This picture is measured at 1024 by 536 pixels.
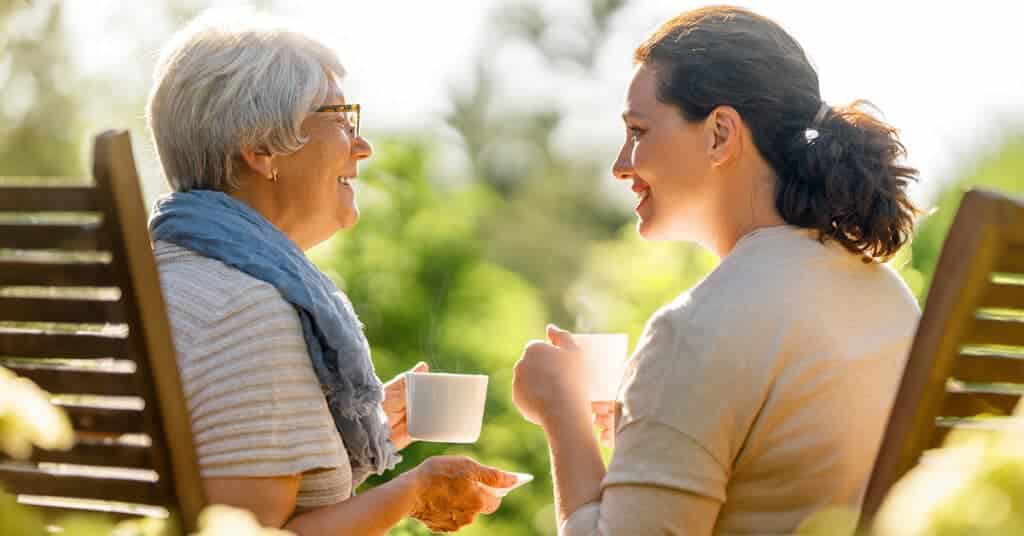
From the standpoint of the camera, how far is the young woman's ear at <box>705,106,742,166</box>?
2.63m

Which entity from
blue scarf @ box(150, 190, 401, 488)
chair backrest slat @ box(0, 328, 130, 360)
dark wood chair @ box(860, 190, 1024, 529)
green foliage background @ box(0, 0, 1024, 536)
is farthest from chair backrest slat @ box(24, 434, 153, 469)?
green foliage background @ box(0, 0, 1024, 536)

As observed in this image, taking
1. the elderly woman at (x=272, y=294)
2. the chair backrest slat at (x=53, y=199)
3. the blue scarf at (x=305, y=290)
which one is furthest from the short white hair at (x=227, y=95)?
the chair backrest slat at (x=53, y=199)

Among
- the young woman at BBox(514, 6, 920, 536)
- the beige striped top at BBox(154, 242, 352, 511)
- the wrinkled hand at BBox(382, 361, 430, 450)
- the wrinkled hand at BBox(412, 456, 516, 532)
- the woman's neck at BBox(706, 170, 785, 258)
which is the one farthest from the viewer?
the wrinkled hand at BBox(382, 361, 430, 450)

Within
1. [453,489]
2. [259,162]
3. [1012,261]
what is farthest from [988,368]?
[259,162]

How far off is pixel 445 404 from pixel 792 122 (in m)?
0.93

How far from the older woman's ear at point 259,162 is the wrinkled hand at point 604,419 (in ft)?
2.93

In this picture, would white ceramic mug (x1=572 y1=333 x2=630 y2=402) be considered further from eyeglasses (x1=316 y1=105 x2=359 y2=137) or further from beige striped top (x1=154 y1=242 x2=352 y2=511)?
eyeglasses (x1=316 y1=105 x2=359 y2=137)

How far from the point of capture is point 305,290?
258cm

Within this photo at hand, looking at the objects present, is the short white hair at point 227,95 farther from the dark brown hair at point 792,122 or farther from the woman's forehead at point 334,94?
the dark brown hair at point 792,122

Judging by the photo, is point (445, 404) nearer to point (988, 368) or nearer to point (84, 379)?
point (84, 379)

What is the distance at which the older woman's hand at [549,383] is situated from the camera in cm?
256

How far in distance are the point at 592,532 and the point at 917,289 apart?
8.57ft

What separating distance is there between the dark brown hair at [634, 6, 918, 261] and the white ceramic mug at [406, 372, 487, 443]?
2.43ft

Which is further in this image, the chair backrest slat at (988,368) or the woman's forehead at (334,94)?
the woman's forehead at (334,94)
